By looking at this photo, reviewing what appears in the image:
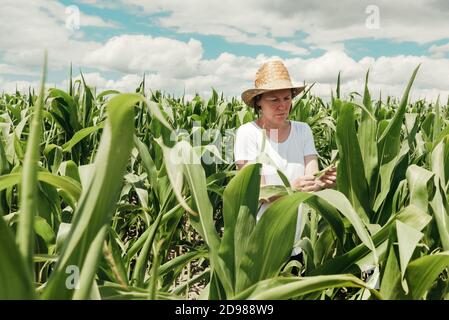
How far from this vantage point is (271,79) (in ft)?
4.88

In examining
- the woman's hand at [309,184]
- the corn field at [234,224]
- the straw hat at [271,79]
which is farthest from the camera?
the straw hat at [271,79]

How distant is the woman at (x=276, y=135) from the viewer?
148 centimetres

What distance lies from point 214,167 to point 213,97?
2310 millimetres

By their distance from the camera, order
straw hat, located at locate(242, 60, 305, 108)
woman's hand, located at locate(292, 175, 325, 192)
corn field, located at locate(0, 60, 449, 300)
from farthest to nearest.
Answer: straw hat, located at locate(242, 60, 305, 108)
woman's hand, located at locate(292, 175, 325, 192)
corn field, located at locate(0, 60, 449, 300)

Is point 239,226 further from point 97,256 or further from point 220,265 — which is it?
point 97,256

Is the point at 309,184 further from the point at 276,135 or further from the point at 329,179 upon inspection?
the point at 276,135

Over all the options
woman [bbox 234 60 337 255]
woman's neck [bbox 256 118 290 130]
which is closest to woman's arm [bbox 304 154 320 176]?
Answer: woman [bbox 234 60 337 255]

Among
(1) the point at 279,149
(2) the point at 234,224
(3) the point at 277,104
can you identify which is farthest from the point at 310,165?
(2) the point at 234,224

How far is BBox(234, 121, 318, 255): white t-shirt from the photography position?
58.4 inches

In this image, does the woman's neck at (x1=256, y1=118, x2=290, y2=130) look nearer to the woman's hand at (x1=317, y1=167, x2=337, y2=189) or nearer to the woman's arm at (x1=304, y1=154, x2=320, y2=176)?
the woman's arm at (x1=304, y1=154, x2=320, y2=176)

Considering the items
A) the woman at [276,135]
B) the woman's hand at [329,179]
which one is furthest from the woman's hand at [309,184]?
the woman at [276,135]

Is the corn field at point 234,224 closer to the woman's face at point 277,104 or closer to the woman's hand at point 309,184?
the woman's hand at point 309,184

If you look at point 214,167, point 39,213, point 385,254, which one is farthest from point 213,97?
point 385,254

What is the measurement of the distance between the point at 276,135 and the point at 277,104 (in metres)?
0.13
